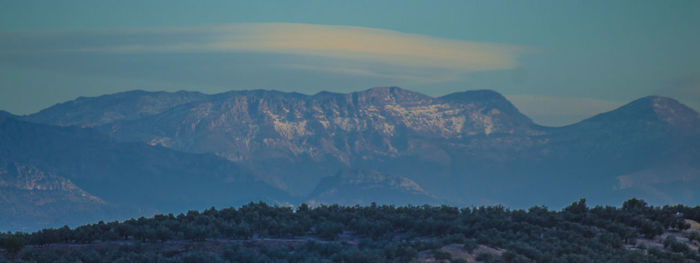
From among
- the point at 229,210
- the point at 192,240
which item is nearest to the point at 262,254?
the point at 192,240

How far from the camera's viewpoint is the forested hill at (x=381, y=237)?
42.8m

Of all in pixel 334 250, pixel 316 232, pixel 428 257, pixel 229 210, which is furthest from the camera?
pixel 229 210

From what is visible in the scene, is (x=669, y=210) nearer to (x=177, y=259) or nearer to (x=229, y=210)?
(x=229, y=210)

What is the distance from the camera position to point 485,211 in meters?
62.7

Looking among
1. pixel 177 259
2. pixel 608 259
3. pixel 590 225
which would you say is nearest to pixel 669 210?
pixel 590 225

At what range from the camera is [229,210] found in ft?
205

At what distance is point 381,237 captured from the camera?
173 feet

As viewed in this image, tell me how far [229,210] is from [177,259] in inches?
789

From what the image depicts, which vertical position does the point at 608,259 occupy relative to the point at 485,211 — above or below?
below

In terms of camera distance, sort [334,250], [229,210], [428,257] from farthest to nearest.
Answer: [229,210] → [334,250] → [428,257]

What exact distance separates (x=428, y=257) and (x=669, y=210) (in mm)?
25031

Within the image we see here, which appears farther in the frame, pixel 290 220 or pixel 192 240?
pixel 290 220

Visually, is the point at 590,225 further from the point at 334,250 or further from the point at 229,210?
the point at 229,210

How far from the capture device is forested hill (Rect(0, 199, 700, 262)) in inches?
1686
